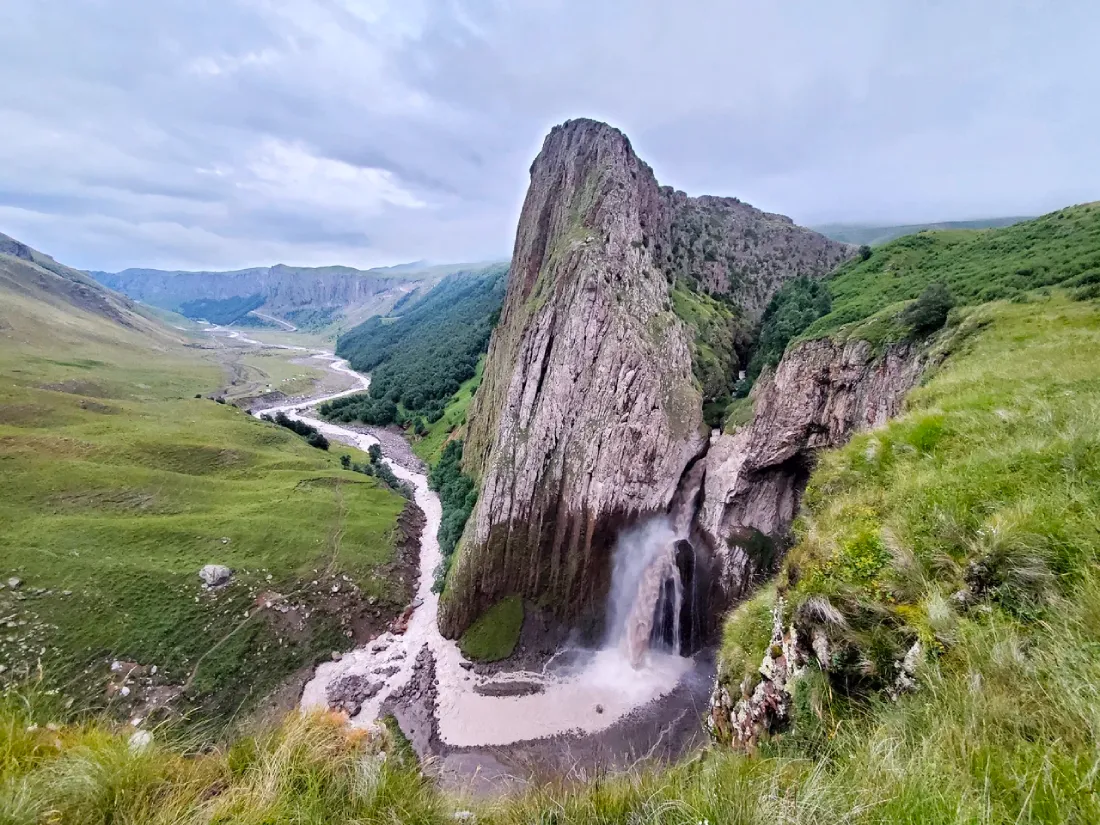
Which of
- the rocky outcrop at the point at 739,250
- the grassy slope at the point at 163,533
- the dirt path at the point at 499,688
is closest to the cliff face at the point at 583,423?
the dirt path at the point at 499,688

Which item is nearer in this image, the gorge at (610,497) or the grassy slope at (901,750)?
the grassy slope at (901,750)

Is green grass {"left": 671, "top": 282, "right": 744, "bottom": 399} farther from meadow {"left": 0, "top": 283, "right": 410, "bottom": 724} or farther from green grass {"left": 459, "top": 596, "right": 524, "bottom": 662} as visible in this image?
meadow {"left": 0, "top": 283, "right": 410, "bottom": 724}

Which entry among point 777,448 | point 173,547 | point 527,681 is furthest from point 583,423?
point 173,547

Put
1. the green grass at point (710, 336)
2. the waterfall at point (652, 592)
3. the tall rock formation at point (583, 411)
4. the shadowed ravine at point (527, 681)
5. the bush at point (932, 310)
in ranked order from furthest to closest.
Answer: the green grass at point (710, 336)
the tall rock formation at point (583, 411)
the waterfall at point (652, 592)
the shadowed ravine at point (527, 681)
the bush at point (932, 310)

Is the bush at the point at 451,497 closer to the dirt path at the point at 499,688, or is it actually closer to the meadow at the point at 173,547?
the meadow at the point at 173,547

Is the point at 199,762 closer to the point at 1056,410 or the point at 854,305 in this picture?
the point at 1056,410

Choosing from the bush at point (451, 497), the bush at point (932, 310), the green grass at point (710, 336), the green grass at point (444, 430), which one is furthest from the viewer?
the green grass at point (444, 430)

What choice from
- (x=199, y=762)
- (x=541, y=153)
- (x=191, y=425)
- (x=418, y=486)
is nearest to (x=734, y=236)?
(x=541, y=153)
